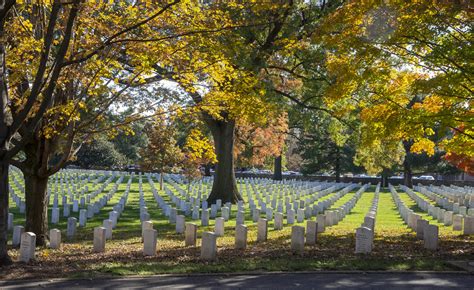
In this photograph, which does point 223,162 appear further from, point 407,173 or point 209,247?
point 407,173

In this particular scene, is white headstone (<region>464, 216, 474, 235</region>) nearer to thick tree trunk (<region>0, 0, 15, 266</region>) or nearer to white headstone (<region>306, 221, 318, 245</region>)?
white headstone (<region>306, 221, 318, 245</region>)

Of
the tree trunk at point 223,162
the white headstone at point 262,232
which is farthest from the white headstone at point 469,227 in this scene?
the tree trunk at point 223,162

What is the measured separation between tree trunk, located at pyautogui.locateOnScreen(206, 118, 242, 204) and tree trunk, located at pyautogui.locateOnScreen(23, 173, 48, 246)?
13606 mm

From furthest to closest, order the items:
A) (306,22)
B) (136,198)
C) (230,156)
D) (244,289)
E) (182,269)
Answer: (136,198)
(230,156)
(306,22)
(182,269)
(244,289)

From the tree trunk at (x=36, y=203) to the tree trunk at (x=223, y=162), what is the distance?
44.6ft

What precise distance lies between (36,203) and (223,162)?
14.3 meters

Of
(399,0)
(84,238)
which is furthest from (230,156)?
(399,0)

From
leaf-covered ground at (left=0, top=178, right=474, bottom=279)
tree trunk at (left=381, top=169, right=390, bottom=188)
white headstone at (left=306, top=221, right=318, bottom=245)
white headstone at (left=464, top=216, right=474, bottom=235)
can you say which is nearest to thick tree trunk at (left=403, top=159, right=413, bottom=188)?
tree trunk at (left=381, top=169, right=390, bottom=188)

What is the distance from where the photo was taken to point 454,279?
325 inches

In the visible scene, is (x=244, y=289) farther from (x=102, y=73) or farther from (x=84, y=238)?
(x=84, y=238)

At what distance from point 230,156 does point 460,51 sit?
16.4m

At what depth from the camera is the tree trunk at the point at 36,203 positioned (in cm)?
1191

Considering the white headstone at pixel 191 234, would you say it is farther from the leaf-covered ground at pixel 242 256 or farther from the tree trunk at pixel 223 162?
the tree trunk at pixel 223 162

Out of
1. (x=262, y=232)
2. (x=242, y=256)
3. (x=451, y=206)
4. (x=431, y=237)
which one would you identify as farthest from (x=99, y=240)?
(x=451, y=206)
